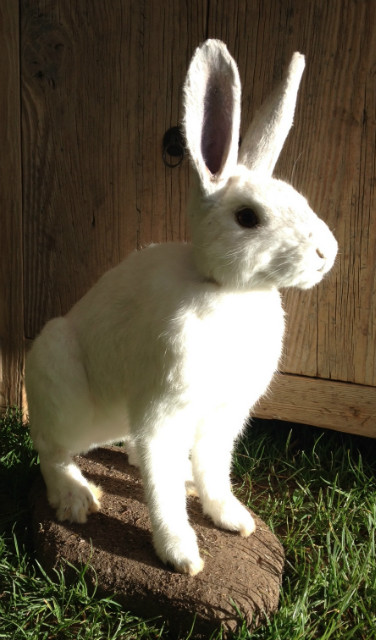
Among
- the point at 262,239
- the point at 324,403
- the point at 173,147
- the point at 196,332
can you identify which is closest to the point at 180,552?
the point at 196,332

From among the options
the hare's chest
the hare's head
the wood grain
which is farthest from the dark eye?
the wood grain

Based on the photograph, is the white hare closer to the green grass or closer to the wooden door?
the green grass

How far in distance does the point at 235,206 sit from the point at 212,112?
0.34m

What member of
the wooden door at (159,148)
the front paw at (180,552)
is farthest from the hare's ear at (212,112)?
the front paw at (180,552)

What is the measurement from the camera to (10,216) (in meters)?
3.16

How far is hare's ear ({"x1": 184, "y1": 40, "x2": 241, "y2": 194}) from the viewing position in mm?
1833

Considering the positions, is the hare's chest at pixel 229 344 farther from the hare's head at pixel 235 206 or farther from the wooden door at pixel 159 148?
the wooden door at pixel 159 148

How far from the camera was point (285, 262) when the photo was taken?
72.4 inches

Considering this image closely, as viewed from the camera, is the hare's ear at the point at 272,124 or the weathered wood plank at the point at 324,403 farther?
the weathered wood plank at the point at 324,403

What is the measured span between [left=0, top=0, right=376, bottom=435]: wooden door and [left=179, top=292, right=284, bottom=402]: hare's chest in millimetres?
953

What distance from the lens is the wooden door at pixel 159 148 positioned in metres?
2.61

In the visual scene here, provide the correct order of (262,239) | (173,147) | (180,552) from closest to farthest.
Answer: (262,239), (180,552), (173,147)

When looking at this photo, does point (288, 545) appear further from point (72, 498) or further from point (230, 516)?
point (72, 498)

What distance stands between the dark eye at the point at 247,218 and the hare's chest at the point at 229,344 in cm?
25
